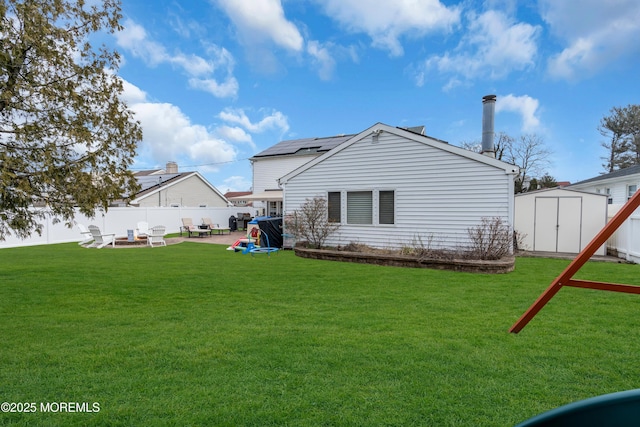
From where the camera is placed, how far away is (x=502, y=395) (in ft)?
9.81

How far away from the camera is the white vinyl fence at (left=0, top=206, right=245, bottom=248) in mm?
16567

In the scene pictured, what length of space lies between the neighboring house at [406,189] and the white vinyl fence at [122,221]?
8186 millimetres

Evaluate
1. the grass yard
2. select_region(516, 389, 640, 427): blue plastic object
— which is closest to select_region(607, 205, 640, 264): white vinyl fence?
the grass yard

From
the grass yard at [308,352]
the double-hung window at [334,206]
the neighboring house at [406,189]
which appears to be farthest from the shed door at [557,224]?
the double-hung window at [334,206]

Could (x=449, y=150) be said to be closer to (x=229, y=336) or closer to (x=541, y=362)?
(x=541, y=362)

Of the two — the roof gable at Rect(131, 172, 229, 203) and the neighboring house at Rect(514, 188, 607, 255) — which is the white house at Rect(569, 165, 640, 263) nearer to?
the neighboring house at Rect(514, 188, 607, 255)

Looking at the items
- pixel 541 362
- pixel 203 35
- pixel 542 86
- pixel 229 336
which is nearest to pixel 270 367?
pixel 229 336

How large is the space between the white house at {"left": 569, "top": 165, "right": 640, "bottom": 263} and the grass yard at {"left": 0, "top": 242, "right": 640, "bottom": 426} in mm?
5700

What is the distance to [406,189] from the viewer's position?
11.9m

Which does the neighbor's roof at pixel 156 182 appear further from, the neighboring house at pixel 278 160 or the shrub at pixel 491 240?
the shrub at pixel 491 240

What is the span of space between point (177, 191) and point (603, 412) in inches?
1326

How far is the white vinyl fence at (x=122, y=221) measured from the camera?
1657cm

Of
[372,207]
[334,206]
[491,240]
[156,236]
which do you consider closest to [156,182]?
[156,236]

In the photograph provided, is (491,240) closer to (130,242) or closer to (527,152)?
(130,242)
